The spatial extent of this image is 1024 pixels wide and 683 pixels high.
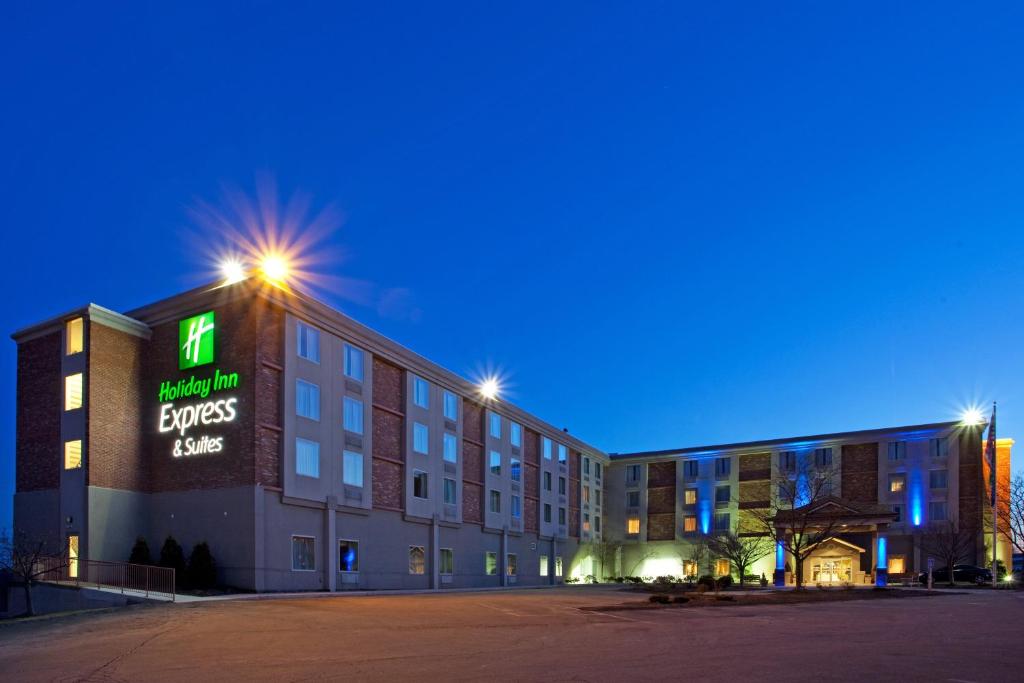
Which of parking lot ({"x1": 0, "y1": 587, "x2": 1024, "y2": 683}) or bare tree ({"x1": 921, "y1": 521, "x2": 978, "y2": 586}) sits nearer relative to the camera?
parking lot ({"x1": 0, "y1": 587, "x2": 1024, "y2": 683})

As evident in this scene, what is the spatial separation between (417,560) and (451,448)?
7.40m

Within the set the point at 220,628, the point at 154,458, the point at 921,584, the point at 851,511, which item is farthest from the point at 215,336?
the point at 921,584

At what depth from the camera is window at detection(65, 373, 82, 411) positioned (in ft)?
117

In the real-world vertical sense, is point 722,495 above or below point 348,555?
above

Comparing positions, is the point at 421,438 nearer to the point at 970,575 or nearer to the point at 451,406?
the point at 451,406

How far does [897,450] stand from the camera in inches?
2522

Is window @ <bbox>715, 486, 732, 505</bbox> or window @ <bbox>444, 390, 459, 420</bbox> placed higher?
window @ <bbox>444, 390, 459, 420</bbox>

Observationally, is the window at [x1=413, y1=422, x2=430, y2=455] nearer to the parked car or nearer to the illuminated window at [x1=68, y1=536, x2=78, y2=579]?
the illuminated window at [x1=68, y1=536, x2=78, y2=579]

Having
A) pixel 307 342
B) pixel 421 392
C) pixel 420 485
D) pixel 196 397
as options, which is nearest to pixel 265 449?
pixel 196 397

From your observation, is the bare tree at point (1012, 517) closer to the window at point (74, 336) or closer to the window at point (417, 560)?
the window at point (417, 560)

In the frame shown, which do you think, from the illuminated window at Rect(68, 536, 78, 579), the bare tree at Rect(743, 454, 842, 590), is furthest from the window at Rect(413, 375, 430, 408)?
the bare tree at Rect(743, 454, 842, 590)

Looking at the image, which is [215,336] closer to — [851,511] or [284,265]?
[284,265]

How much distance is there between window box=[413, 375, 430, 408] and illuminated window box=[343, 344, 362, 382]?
534cm

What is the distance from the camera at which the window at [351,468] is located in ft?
129
